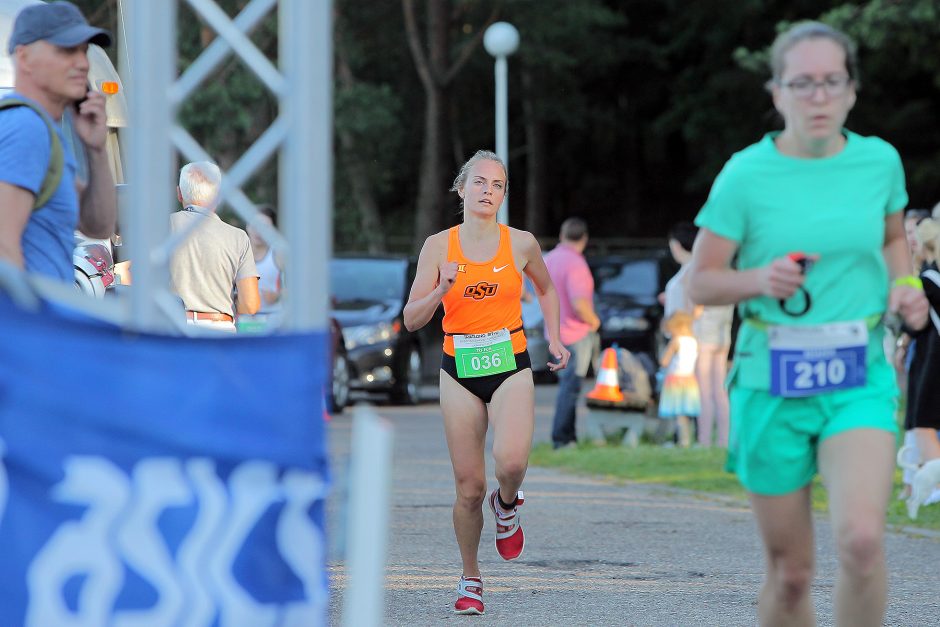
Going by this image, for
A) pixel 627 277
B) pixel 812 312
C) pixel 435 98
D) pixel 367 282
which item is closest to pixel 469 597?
pixel 812 312

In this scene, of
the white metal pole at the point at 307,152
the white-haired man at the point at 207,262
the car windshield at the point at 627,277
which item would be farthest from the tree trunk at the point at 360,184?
the white metal pole at the point at 307,152

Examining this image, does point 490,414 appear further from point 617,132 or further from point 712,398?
point 617,132

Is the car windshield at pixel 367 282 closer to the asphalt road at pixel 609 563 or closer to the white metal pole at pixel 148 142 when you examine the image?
the asphalt road at pixel 609 563

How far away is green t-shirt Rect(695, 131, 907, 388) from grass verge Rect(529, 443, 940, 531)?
5.92 meters

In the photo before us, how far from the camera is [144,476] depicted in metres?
4.08

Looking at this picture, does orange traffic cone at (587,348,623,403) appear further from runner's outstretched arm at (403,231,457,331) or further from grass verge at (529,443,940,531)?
runner's outstretched arm at (403,231,457,331)

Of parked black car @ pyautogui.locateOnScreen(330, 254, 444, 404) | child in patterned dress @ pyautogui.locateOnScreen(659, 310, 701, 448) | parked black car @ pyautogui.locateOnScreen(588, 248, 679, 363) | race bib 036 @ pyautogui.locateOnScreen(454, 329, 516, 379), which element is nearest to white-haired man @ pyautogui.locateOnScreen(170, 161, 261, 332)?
race bib 036 @ pyautogui.locateOnScreen(454, 329, 516, 379)

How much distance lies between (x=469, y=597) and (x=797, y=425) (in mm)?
2576

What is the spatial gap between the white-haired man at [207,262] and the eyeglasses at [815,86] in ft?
13.2

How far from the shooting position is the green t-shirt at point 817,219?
4.88m

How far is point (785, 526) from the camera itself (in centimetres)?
489

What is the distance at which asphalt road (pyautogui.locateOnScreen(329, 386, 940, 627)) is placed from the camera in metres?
7.19

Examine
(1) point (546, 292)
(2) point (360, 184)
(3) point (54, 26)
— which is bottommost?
(2) point (360, 184)

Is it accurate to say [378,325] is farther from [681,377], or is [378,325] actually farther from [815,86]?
[815,86]
